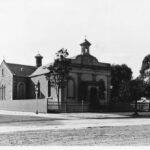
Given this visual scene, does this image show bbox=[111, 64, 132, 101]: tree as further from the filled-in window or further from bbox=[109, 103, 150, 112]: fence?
the filled-in window

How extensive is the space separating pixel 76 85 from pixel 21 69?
1620 cm

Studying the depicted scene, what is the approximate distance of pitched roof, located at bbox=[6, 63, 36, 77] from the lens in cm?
5852

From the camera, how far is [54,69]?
135ft

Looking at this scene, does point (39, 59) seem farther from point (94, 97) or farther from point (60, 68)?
point (60, 68)

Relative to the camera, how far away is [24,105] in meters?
46.7

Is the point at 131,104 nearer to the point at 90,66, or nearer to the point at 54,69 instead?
the point at 90,66

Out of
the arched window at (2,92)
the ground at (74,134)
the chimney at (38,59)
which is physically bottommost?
the ground at (74,134)

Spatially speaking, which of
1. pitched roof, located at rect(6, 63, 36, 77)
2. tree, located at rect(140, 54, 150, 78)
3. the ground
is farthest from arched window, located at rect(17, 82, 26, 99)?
the ground

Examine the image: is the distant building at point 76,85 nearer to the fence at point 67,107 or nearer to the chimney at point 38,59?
the fence at point 67,107

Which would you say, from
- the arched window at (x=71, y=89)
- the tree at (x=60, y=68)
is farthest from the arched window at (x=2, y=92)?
the tree at (x=60, y=68)

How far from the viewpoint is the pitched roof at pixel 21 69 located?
58516 millimetres

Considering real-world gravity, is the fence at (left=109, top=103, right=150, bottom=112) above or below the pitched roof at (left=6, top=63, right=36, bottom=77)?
below

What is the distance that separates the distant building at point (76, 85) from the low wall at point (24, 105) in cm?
43
